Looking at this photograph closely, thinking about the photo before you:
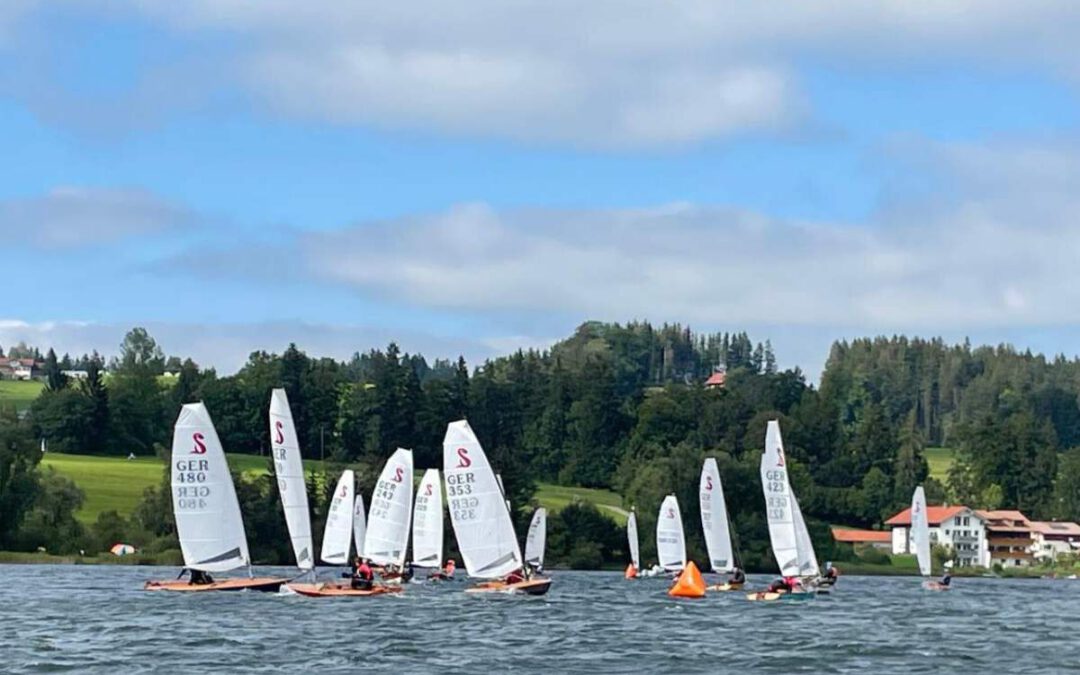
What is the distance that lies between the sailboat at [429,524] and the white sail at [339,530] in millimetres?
5705

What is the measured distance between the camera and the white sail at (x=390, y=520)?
93.4 m

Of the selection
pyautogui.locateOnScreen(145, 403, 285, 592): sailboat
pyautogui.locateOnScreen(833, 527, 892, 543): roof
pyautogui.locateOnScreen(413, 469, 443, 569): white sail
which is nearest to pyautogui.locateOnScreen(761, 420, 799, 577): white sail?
pyautogui.locateOnScreen(413, 469, 443, 569): white sail

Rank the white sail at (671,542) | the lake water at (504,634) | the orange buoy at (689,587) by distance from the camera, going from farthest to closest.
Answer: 1. the white sail at (671,542)
2. the orange buoy at (689,587)
3. the lake water at (504,634)

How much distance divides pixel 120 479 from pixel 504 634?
11700 cm

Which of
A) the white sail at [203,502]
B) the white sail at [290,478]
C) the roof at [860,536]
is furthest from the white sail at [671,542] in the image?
the roof at [860,536]

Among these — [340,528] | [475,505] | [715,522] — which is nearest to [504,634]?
[475,505]

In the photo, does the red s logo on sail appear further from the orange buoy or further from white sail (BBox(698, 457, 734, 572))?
white sail (BBox(698, 457, 734, 572))

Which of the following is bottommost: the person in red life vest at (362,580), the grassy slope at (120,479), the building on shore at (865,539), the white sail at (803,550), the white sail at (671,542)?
the person in red life vest at (362,580)

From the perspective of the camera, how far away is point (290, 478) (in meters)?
78.4

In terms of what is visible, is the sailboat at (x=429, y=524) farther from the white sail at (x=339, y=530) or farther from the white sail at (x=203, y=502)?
the white sail at (x=203, y=502)

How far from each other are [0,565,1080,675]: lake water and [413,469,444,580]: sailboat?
39.2ft

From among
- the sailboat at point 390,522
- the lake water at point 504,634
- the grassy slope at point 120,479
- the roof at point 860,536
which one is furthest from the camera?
the roof at point 860,536

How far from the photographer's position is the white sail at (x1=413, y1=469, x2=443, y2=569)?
10506 centimetres

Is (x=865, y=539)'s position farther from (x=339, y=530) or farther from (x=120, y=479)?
(x=339, y=530)
